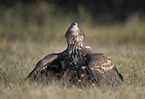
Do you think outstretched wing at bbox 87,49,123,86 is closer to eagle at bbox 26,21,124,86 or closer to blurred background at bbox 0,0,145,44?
eagle at bbox 26,21,124,86

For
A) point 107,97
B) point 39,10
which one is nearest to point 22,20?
point 39,10

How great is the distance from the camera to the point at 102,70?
2732 mm

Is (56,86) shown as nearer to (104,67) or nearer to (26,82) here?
(26,82)

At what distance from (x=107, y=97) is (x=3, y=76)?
5.60 feet

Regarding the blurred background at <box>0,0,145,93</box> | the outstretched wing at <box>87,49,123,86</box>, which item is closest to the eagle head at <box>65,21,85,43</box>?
the outstretched wing at <box>87,49,123,86</box>

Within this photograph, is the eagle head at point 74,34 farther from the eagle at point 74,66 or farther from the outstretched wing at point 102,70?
the outstretched wing at point 102,70

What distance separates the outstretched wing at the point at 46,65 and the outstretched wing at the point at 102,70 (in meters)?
0.45

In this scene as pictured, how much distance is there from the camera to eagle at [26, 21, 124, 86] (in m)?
2.76

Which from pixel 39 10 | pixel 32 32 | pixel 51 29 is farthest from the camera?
pixel 39 10

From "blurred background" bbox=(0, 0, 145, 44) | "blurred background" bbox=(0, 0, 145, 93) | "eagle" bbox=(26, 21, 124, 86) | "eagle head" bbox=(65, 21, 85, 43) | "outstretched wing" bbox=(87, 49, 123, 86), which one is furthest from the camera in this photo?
"blurred background" bbox=(0, 0, 145, 44)

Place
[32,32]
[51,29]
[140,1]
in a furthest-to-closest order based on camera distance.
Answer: [140,1], [51,29], [32,32]

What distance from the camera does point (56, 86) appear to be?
2.60m

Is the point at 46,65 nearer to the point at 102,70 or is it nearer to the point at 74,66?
the point at 74,66

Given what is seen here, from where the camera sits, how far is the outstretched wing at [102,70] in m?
2.62
